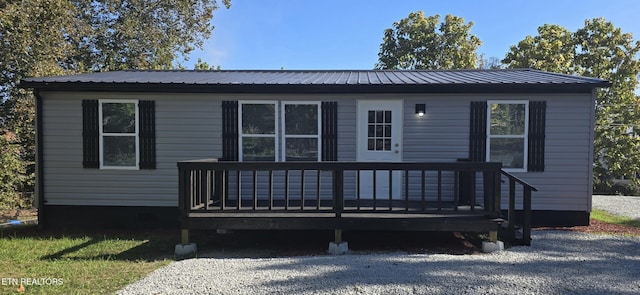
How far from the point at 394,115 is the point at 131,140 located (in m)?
4.67

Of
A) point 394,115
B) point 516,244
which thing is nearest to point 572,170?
point 516,244

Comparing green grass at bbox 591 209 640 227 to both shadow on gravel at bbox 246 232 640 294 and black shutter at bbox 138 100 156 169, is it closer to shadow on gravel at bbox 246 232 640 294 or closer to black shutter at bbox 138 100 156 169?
shadow on gravel at bbox 246 232 640 294

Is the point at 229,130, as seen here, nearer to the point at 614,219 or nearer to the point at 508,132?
the point at 508,132

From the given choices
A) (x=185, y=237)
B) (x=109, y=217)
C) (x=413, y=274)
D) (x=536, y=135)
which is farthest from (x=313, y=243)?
(x=536, y=135)

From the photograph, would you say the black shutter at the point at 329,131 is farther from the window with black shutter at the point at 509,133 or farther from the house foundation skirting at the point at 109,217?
the house foundation skirting at the point at 109,217

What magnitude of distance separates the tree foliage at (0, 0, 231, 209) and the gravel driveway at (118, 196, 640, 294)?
962 cm

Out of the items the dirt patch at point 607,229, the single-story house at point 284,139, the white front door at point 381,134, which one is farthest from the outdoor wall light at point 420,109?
the dirt patch at point 607,229

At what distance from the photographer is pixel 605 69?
1731cm

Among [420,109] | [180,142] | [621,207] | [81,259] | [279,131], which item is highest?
[420,109]

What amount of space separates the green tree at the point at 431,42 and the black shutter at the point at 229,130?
696 inches

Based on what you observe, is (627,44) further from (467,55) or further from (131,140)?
(131,140)

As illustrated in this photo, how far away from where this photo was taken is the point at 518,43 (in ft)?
61.0

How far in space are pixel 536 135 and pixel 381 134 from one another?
102 inches

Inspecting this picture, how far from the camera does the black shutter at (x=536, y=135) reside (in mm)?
6395
